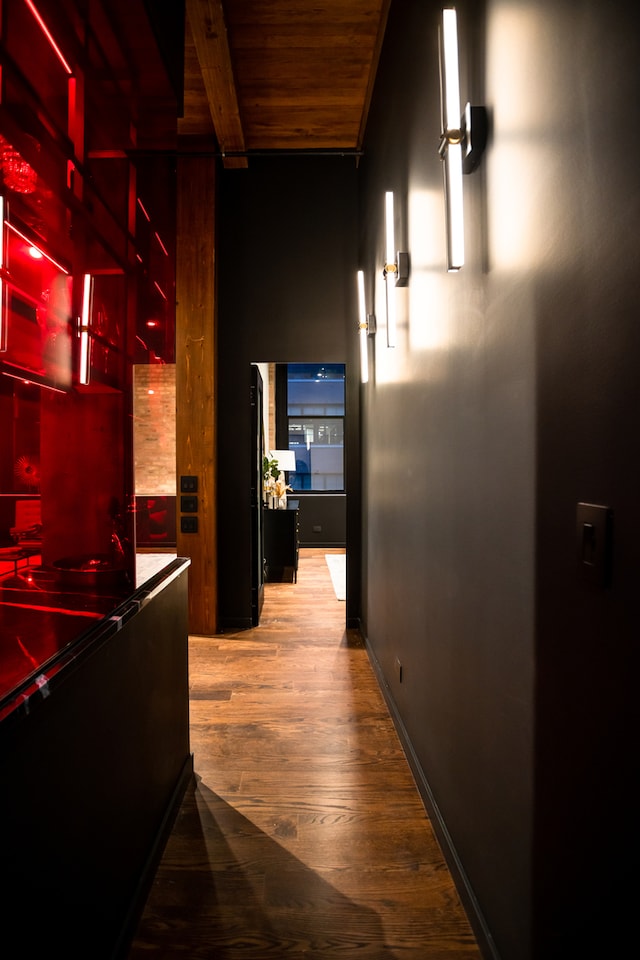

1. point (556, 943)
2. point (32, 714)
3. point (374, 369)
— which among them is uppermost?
point (374, 369)

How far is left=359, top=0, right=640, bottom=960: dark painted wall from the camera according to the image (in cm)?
89

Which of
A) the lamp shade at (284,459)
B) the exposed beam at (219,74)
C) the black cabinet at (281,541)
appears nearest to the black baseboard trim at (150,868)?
the exposed beam at (219,74)

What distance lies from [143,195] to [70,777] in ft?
6.41

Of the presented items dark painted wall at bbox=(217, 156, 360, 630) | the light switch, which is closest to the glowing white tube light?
the light switch

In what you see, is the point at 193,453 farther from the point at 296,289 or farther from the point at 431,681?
the point at 431,681

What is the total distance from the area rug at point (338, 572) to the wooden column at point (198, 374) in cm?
138

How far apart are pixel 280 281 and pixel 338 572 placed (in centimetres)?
368

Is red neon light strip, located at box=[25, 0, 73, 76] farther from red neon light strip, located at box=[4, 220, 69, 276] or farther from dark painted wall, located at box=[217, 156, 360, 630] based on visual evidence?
dark painted wall, located at box=[217, 156, 360, 630]

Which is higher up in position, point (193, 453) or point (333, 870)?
point (193, 453)

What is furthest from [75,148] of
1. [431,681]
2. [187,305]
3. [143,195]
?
[187,305]

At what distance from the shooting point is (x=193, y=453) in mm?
4367

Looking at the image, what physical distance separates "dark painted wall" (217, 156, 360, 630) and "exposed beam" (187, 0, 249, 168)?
1.01 feet

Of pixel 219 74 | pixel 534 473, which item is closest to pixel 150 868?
pixel 534 473

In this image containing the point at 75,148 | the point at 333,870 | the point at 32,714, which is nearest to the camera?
the point at 32,714
